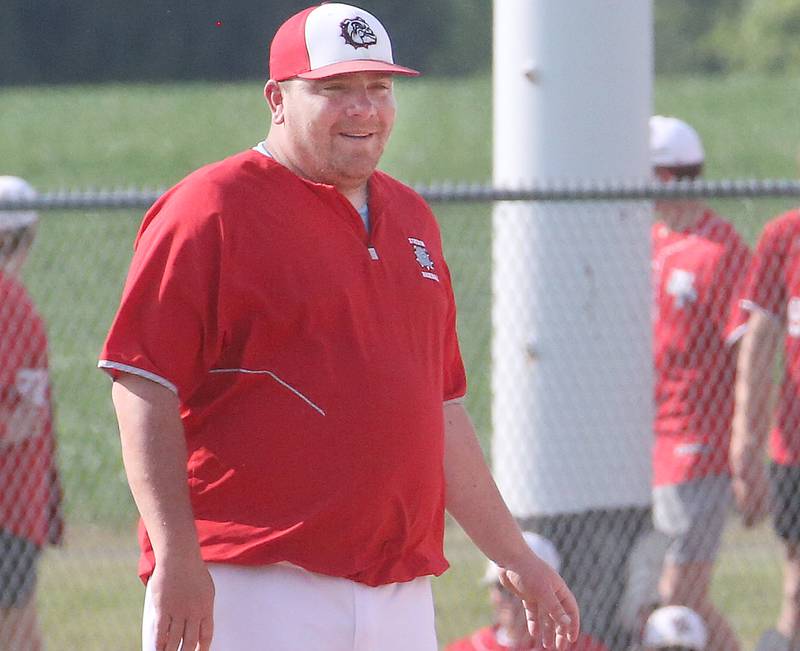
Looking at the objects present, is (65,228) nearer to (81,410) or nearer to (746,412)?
(81,410)

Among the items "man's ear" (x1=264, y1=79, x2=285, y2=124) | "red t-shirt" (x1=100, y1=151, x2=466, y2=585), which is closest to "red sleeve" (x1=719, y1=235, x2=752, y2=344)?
"red t-shirt" (x1=100, y1=151, x2=466, y2=585)

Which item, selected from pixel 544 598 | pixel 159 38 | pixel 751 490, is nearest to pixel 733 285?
pixel 751 490

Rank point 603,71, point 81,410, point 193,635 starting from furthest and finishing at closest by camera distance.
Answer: point 81,410 → point 603,71 → point 193,635

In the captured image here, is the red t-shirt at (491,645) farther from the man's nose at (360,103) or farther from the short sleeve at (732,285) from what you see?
the man's nose at (360,103)

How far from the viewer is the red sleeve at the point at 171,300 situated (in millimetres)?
2680

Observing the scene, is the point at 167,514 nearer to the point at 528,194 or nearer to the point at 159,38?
the point at 528,194

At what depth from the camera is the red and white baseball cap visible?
2824mm

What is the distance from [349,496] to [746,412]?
9.02 ft

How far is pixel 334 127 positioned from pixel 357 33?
194mm

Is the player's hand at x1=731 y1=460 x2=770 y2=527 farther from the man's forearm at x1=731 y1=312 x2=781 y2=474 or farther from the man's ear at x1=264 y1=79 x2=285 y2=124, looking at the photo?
the man's ear at x1=264 y1=79 x2=285 y2=124

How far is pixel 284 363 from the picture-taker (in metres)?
2.76

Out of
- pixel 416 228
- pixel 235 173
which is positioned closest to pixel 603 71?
pixel 416 228

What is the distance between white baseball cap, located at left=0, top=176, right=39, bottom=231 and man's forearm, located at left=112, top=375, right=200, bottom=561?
7.45 ft

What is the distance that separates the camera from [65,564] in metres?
7.20
